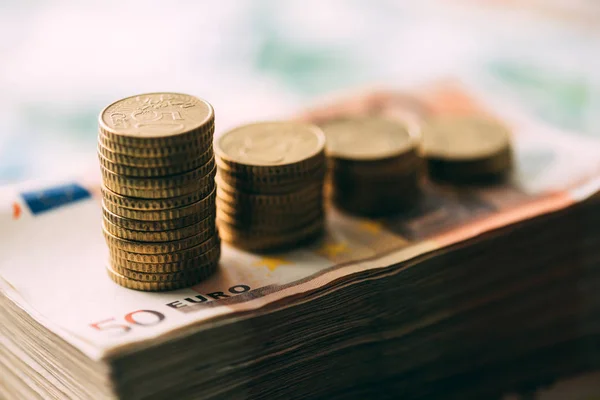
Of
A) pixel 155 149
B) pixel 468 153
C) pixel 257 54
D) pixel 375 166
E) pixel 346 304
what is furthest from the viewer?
pixel 257 54

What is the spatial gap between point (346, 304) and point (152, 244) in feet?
0.81

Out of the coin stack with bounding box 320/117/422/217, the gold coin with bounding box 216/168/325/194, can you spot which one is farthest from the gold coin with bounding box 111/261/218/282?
the coin stack with bounding box 320/117/422/217

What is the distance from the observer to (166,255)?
2.88 feet

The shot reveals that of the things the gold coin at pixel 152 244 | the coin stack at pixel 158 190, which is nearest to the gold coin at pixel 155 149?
the coin stack at pixel 158 190

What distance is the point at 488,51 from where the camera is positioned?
2.32 metres

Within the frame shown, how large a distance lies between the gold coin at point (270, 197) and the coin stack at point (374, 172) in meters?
0.10

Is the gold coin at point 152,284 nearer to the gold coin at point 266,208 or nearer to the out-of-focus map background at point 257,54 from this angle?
the gold coin at point 266,208

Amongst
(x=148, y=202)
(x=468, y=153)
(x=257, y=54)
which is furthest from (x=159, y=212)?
(x=257, y=54)

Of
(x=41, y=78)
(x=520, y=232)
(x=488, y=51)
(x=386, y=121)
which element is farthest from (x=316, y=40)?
(x=520, y=232)

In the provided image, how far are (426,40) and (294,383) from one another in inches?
71.7

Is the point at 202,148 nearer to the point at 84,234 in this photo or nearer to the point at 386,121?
the point at 84,234

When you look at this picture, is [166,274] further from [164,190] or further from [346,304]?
[346,304]

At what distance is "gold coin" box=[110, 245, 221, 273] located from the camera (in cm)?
89

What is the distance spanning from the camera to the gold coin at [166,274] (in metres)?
0.89
